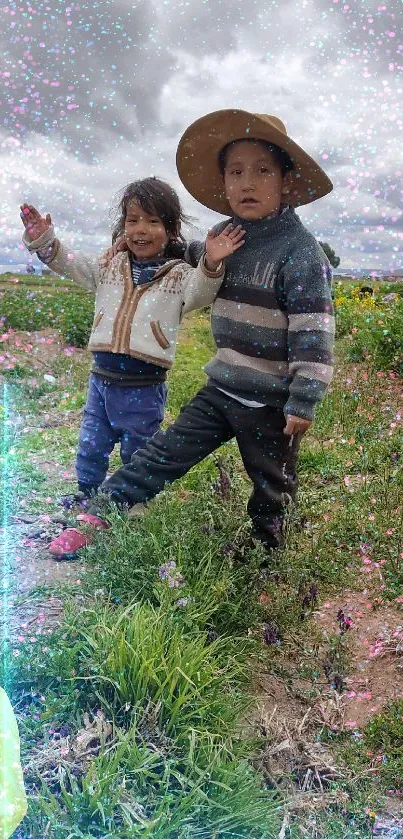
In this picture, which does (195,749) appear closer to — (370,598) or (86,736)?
(86,736)

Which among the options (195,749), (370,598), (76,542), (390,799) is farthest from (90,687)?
(370,598)

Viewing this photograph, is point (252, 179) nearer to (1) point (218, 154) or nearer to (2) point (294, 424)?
(1) point (218, 154)

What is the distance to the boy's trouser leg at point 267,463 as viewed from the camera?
11.2ft

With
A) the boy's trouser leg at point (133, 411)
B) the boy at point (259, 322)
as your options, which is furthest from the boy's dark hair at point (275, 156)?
the boy's trouser leg at point (133, 411)

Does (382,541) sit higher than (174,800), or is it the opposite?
(382,541)

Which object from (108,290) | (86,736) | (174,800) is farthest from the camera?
(108,290)

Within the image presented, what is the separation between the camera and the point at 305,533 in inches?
160

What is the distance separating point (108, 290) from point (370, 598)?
1.95m

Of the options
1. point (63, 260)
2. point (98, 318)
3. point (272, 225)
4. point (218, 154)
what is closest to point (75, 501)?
point (98, 318)

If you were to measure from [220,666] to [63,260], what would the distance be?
2.12m

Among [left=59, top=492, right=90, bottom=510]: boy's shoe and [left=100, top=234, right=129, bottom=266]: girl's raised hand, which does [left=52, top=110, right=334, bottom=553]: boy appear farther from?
[left=100, top=234, right=129, bottom=266]: girl's raised hand

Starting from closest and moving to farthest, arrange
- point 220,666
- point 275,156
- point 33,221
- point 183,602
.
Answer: point 183,602
point 220,666
point 275,156
point 33,221

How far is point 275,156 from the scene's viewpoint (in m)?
3.12

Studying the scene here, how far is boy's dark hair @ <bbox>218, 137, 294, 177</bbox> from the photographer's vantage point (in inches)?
122
